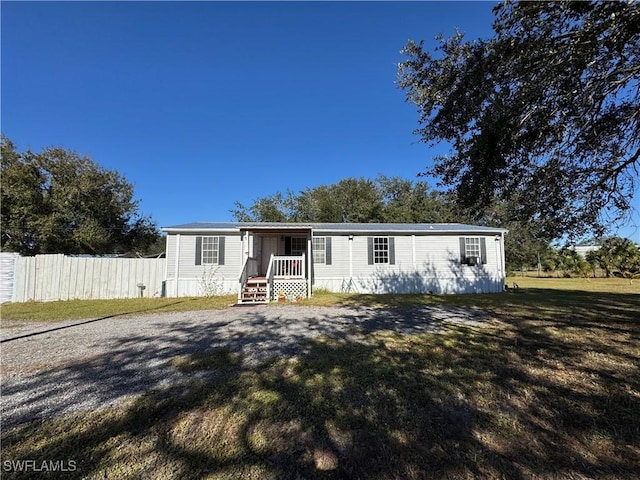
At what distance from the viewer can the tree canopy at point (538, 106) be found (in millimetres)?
3908

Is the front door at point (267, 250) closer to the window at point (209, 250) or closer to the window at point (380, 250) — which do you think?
the window at point (209, 250)

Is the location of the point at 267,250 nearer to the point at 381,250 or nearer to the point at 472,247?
the point at 381,250

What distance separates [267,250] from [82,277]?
23.7ft

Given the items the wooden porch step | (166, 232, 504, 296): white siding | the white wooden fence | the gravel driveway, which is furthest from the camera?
(166, 232, 504, 296): white siding

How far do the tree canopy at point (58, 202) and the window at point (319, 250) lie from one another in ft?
44.1

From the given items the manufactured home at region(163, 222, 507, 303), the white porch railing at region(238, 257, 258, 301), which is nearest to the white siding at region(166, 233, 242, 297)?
the manufactured home at region(163, 222, 507, 303)

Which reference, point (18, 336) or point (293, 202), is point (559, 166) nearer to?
point (18, 336)

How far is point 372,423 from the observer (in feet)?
8.44

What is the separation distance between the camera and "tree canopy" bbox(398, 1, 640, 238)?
3908mm

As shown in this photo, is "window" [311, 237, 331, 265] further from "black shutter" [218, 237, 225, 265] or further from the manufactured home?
"black shutter" [218, 237, 225, 265]

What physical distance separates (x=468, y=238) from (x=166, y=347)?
42.0ft

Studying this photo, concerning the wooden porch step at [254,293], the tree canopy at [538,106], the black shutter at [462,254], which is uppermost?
the tree canopy at [538,106]

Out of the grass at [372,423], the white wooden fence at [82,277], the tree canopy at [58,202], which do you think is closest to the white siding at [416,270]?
the white wooden fence at [82,277]

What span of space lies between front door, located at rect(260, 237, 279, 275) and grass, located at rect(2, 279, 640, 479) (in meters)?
9.55
